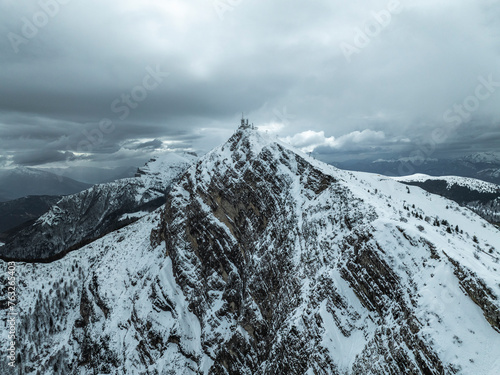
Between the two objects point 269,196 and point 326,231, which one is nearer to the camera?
point 326,231

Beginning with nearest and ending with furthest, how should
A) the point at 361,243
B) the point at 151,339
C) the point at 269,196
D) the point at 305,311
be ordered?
the point at 361,243, the point at 305,311, the point at 269,196, the point at 151,339

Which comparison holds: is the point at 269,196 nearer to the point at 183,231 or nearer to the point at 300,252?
the point at 300,252

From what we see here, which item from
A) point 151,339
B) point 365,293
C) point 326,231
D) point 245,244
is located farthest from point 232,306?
point 365,293

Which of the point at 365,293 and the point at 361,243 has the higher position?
the point at 361,243

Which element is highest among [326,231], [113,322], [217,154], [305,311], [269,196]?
[217,154]

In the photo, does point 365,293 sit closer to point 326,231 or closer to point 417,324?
point 417,324

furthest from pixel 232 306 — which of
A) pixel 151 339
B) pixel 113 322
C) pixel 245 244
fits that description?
pixel 113 322

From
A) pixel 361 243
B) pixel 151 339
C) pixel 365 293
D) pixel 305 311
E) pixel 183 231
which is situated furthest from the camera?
pixel 183 231
